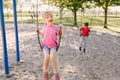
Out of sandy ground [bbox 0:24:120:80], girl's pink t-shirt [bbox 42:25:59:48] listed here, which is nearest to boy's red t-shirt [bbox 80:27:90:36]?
sandy ground [bbox 0:24:120:80]

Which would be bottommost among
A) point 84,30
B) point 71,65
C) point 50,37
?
point 71,65

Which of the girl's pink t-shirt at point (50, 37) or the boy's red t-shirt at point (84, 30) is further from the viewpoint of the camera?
the boy's red t-shirt at point (84, 30)

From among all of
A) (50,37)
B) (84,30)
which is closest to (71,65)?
(84,30)

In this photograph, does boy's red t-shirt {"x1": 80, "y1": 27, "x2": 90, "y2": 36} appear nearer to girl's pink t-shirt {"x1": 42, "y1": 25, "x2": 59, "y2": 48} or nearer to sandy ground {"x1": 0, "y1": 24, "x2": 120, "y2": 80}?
sandy ground {"x1": 0, "y1": 24, "x2": 120, "y2": 80}

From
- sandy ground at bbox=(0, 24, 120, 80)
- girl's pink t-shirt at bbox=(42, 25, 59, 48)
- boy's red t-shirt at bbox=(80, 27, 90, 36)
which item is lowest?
sandy ground at bbox=(0, 24, 120, 80)

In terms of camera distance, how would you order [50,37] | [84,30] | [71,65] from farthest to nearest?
[84,30] < [71,65] < [50,37]

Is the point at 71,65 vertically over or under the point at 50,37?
under

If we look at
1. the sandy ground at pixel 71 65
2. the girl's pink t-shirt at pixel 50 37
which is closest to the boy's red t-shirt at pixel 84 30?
the sandy ground at pixel 71 65

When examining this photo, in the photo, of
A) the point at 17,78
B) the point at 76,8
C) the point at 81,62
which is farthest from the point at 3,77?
the point at 76,8

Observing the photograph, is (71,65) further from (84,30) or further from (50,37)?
(50,37)

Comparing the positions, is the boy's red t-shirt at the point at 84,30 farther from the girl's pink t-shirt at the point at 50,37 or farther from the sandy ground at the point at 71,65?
the girl's pink t-shirt at the point at 50,37

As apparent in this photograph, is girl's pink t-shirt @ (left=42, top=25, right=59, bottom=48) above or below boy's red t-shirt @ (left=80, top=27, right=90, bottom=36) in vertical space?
above

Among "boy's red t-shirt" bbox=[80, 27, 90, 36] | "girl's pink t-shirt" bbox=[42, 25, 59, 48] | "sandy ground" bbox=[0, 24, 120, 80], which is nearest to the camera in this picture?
"girl's pink t-shirt" bbox=[42, 25, 59, 48]

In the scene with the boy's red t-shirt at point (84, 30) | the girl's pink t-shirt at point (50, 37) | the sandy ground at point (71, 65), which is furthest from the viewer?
the boy's red t-shirt at point (84, 30)
